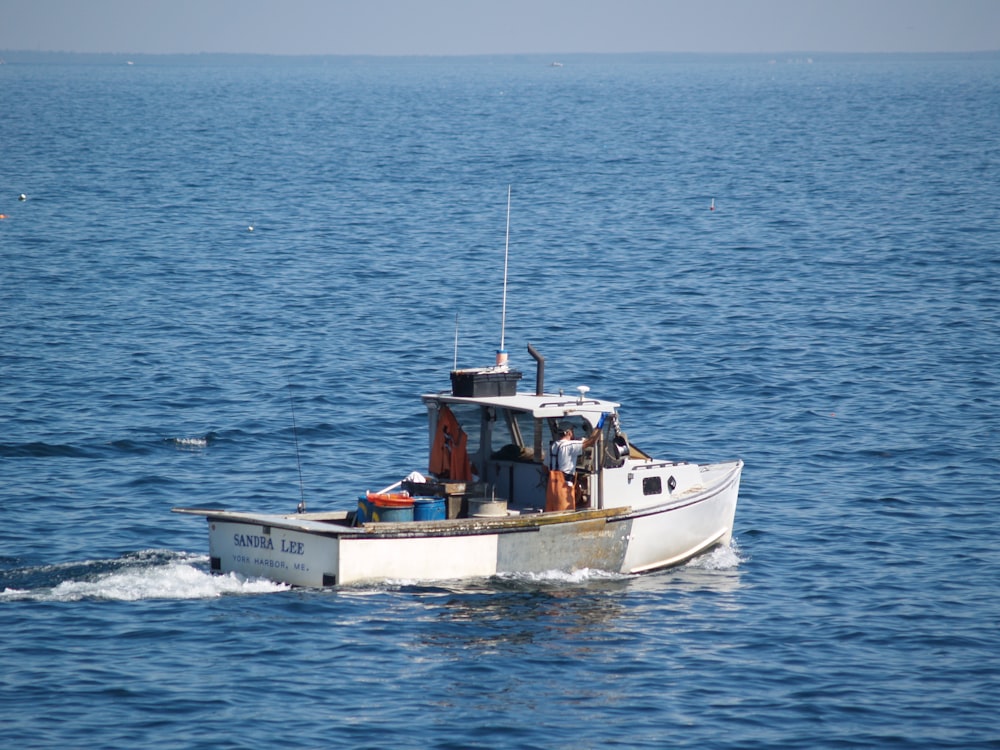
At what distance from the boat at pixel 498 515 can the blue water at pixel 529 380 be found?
40 centimetres

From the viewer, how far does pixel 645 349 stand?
134 ft

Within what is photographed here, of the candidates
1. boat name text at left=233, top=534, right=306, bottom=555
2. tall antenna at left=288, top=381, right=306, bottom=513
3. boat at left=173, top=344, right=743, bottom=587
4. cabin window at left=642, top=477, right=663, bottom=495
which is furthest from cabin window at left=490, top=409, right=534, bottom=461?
boat name text at left=233, top=534, right=306, bottom=555

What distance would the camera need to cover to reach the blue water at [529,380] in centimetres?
1853

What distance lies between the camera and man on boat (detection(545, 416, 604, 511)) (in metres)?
22.5

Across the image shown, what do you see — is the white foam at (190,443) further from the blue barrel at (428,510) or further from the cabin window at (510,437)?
the blue barrel at (428,510)

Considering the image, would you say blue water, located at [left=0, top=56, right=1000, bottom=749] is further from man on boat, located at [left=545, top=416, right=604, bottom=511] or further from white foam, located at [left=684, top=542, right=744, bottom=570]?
man on boat, located at [left=545, top=416, right=604, bottom=511]

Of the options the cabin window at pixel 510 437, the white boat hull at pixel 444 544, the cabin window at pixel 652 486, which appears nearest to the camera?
the white boat hull at pixel 444 544

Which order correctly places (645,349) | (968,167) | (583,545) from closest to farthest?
(583,545), (645,349), (968,167)

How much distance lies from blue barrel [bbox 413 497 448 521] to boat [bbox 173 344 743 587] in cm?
2

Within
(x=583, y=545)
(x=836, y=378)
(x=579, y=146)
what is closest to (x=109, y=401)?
(x=583, y=545)

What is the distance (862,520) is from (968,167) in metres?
66.5

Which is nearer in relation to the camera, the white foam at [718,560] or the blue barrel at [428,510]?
the blue barrel at [428,510]

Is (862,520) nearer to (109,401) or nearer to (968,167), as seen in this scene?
(109,401)

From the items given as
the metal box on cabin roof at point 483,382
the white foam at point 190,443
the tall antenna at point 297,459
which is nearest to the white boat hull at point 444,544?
the tall antenna at point 297,459
